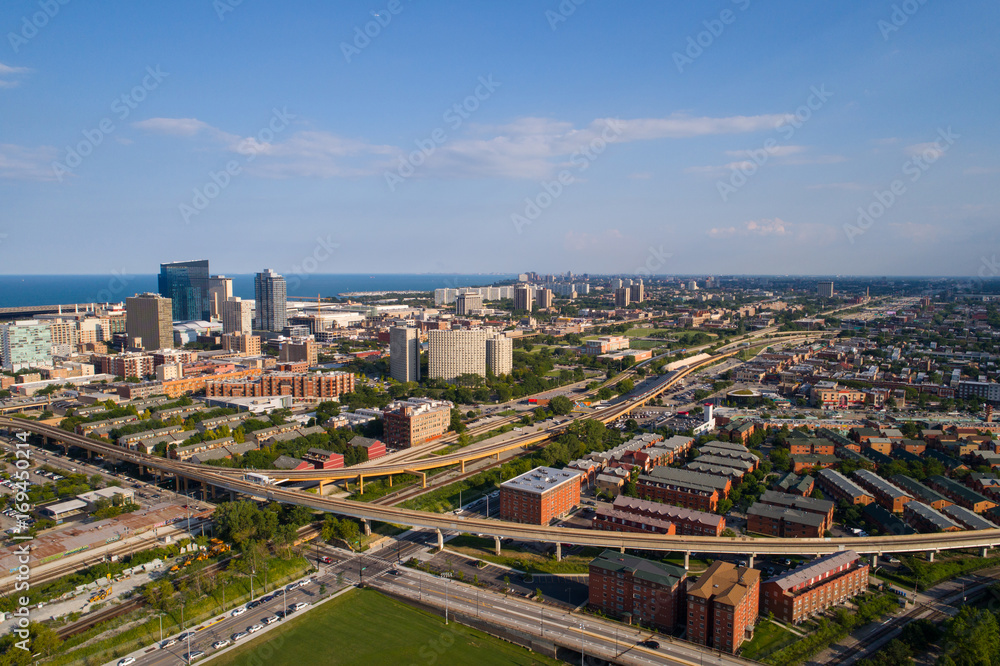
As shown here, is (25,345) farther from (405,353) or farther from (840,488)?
(840,488)

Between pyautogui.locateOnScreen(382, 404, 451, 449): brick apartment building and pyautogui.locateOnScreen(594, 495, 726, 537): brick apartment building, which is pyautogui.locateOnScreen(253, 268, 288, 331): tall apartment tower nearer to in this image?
pyautogui.locateOnScreen(382, 404, 451, 449): brick apartment building

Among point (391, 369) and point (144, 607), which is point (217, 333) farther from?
point (144, 607)

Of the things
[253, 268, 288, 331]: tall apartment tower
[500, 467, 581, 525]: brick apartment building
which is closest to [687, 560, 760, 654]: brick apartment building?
[500, 467, 581, 525]: brick apartment building

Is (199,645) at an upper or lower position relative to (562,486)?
lower

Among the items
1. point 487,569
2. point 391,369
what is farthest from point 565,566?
point 391,369

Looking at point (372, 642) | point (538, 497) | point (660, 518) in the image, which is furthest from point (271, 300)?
point (372, 642)

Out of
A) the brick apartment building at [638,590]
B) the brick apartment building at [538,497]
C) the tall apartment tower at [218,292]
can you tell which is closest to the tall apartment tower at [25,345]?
the tall apartment tower at [218,292]
